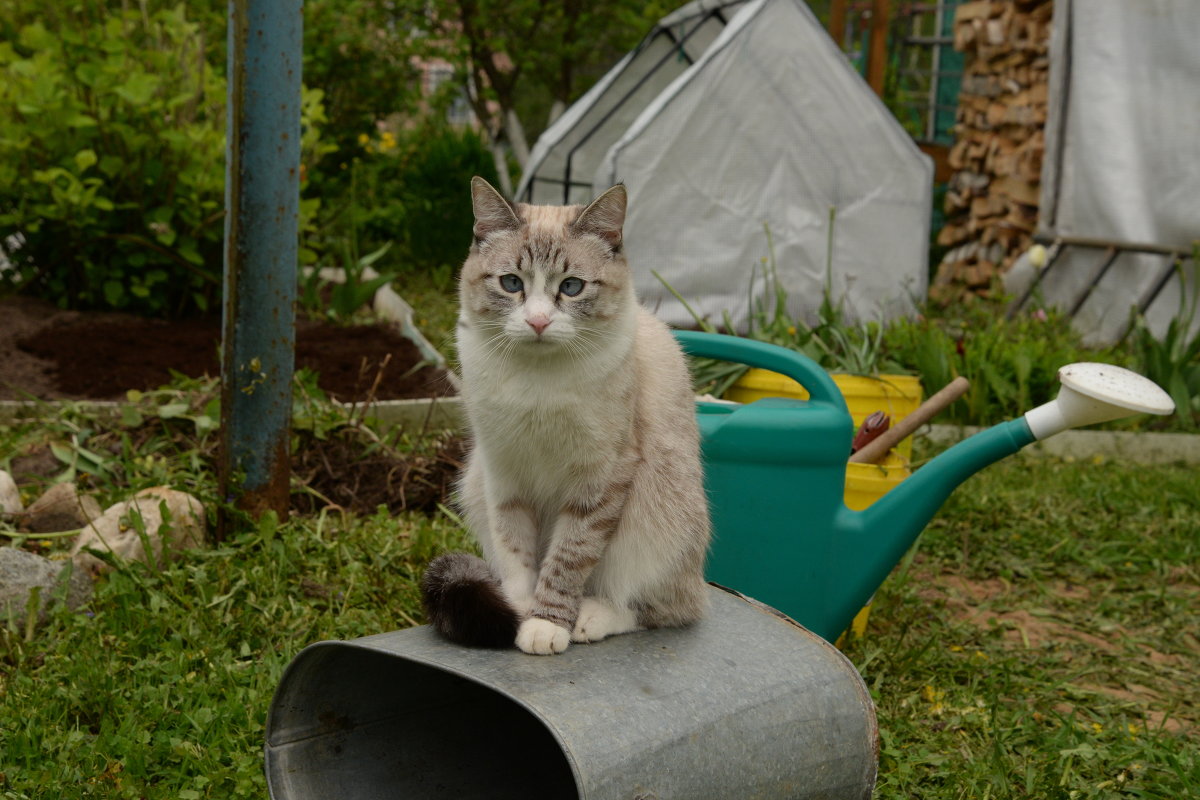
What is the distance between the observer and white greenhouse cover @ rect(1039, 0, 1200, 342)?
5.63 m

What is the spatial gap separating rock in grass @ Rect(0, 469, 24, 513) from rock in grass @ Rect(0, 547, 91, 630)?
0.50 meters

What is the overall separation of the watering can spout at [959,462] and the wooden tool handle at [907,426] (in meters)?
0.26

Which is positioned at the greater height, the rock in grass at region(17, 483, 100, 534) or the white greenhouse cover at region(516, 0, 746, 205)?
the white greenhouse cover at region(516, 0, 746, 205)

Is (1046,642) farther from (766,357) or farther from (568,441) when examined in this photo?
(568,441)

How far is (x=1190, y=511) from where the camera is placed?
3.98 meters

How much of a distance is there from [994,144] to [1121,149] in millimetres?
1528

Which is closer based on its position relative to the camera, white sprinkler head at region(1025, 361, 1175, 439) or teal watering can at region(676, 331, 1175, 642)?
white sprinkler head at region(1025, 361, 1175, 439)

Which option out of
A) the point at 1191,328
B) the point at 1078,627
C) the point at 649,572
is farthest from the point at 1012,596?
the point at 1191,328

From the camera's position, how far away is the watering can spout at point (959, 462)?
7.16ft

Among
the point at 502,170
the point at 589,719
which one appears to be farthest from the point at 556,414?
the point at 502,170

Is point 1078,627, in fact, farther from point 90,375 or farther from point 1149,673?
point 90,375

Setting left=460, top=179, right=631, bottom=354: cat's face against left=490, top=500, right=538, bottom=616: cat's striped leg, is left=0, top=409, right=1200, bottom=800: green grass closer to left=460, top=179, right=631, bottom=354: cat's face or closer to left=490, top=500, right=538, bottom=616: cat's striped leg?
left=490, top=500, right=538, bottom=616: cat's striped leg

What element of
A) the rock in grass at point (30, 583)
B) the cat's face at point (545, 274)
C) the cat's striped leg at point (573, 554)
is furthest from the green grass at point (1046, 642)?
the rock in grass at point (30, 583)

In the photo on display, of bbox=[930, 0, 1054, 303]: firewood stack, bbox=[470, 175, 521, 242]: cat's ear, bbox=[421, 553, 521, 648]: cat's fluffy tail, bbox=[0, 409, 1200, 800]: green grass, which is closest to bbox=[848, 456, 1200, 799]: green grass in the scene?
bbox=[0, 409, 1200, 800]: green grass
